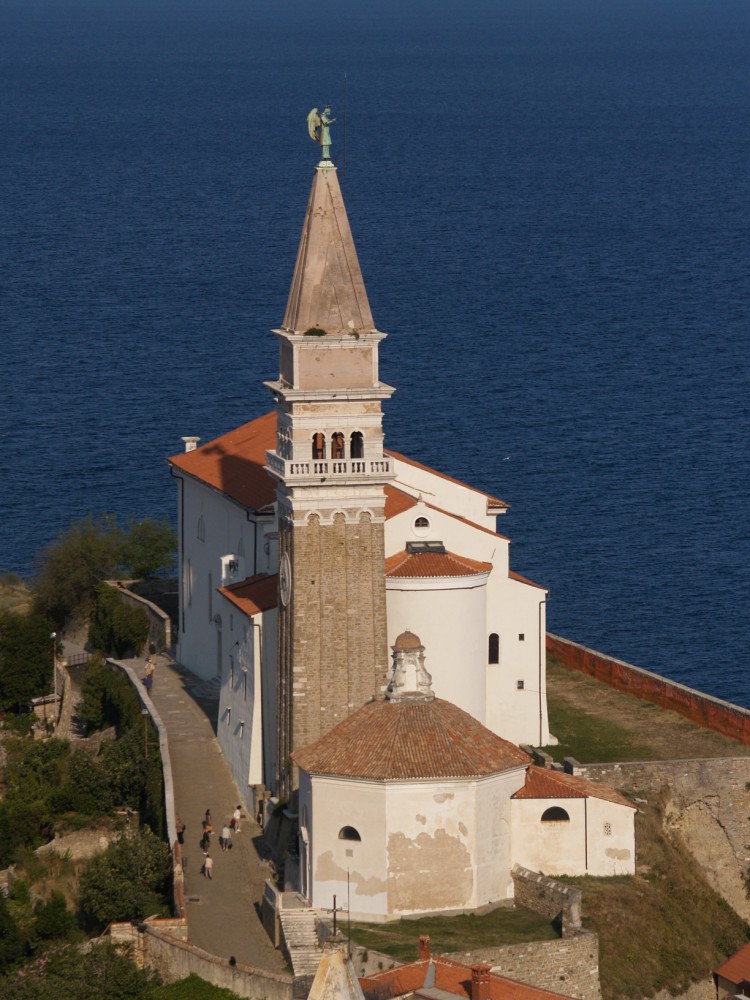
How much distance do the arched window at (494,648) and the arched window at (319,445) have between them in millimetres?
8165

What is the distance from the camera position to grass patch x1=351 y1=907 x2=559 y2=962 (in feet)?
161

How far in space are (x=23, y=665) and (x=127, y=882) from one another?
20357mm

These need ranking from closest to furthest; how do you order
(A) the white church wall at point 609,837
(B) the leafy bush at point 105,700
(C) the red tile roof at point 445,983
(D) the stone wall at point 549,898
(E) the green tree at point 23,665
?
1. (C) the red tile roof at point 445,983
2. (D) the stone wall at point 549,898
3. (A) the white church wall at point 609,837
4. (B) the leafy bush at point 105,700
5. (E) the green tree at point 23,665

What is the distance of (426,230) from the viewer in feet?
540

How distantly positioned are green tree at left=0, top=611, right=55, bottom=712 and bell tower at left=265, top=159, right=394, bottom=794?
17.7 m

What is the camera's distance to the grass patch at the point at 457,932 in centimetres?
4894

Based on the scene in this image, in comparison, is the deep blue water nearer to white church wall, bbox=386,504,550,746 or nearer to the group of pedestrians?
white church wall, bbox=386,504,550,746

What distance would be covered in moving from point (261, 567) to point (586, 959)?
17.5 meters

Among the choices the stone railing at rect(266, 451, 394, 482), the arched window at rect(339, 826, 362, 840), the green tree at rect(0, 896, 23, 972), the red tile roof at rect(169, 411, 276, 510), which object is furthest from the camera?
the red tile roof at rect(169, 411, 276, 510)

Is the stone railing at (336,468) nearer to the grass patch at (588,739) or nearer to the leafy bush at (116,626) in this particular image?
the grass patch at (588,739)

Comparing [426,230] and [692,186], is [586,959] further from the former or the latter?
[692,186]

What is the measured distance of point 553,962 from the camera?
49.5 metres

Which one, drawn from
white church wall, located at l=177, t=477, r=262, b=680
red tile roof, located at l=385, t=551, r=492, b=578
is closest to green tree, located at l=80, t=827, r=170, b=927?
red tile roof, located at l=385, t=551, r=492, b=578

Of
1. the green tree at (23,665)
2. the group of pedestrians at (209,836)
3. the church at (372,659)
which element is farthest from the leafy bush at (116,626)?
the group of pedestrians at (209,836)
